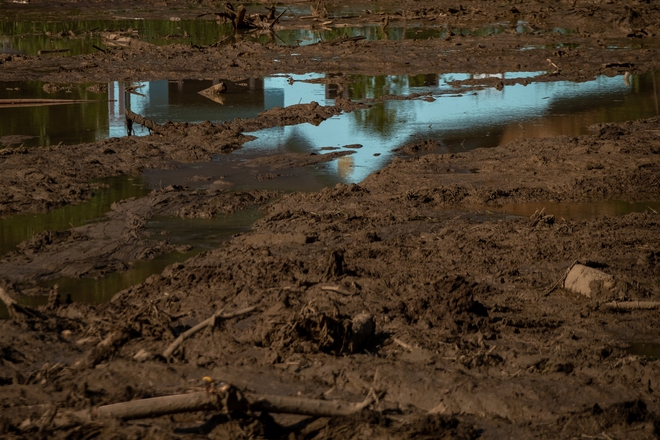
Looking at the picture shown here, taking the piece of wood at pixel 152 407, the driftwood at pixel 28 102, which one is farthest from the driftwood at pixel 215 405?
the driftwood at pixel 28 102

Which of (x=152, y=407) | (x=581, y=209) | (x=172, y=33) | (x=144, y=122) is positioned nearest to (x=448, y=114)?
(x=144, y=122)

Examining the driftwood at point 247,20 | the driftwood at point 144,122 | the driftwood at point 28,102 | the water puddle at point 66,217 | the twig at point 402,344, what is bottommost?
the twig at point 402,344

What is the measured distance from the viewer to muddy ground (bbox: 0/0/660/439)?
4.94m

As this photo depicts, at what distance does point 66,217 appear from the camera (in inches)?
368

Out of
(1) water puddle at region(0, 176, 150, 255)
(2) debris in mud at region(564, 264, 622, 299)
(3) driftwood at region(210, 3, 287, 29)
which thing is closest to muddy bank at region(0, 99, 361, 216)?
(1) water puddle at region(0, 176, 150, 255)

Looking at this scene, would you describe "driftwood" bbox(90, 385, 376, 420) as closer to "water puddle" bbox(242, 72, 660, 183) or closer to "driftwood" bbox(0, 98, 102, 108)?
"water puddle" bbox(242, 72, 660, 183)

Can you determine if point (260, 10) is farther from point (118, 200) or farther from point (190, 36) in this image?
point (118, 200)

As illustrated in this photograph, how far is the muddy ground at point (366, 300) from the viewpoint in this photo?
4941 millimetres

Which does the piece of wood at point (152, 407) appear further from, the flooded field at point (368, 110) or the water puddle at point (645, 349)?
the flooded field at point (368, 110)

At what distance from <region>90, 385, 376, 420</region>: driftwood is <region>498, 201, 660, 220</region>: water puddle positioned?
17.3ft

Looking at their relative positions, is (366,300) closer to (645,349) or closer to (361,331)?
(361,331)

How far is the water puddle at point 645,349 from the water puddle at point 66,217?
550 centimetres

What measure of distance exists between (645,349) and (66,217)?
5.92 meters

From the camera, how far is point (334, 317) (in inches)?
230
